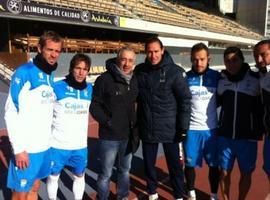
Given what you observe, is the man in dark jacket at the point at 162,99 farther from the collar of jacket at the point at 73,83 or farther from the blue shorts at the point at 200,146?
the collar of jacket at the point at 73,83

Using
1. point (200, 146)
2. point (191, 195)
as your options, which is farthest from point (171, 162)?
point (191, 195)

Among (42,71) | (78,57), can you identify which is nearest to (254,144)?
(78,57)

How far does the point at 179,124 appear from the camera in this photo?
14.0 ft

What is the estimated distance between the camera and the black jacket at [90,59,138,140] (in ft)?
13.2

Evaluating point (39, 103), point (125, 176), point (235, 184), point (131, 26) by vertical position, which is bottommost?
point (235, 184)

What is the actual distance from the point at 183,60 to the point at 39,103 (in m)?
19.7

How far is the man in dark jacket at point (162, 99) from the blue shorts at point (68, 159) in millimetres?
850

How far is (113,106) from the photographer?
4.06 m

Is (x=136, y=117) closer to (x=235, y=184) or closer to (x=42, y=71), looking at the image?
(x=42, y=71)

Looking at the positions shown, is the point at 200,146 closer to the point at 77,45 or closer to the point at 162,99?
the point at 162,99

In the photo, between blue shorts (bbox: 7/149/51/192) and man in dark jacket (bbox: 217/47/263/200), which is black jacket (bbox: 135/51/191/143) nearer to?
man in dark jacket (bbox: 217/47/263/200)

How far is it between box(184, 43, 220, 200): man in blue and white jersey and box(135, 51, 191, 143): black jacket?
0.69ft

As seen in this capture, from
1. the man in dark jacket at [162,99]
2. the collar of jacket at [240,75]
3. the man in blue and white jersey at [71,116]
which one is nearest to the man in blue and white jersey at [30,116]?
the man in blue and white jersey at [71,116]

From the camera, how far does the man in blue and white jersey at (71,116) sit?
378 centimetres
